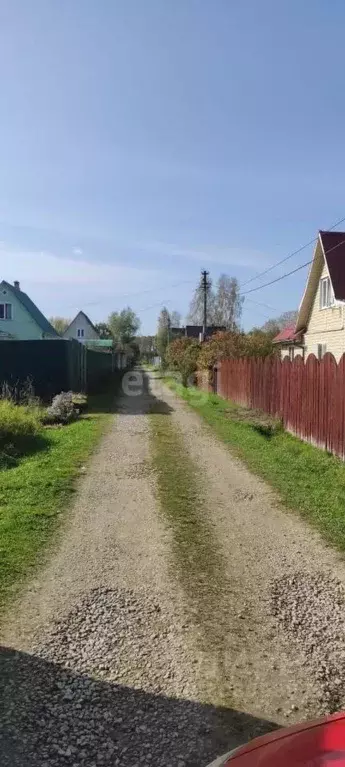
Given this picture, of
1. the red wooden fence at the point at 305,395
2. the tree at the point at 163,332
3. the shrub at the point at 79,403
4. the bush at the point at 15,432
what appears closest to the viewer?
the red wooden fence at the point at 305,395

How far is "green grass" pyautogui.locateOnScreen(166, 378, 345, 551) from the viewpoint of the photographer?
243 inches

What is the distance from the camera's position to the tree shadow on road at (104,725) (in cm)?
243

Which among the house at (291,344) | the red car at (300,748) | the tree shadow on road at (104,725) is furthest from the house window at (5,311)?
the red car at (300,748)

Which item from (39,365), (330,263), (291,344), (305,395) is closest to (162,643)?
(305,395)

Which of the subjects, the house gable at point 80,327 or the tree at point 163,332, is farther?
the tree at point 163,332

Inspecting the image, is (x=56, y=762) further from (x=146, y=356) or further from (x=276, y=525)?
(x=146, y=356)

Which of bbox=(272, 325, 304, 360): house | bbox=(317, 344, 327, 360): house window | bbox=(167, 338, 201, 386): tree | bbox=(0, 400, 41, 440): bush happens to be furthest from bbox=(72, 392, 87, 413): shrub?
bbox=(167, 338, 201, 386): tree

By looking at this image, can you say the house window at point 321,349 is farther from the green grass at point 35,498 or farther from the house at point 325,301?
the green grass at point 35,498

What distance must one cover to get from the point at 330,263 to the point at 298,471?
12.9 m

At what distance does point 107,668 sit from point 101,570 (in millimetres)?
1506

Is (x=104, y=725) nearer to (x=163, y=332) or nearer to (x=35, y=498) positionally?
(x=35, y=498)

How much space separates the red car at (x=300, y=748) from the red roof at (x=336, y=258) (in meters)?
18.5

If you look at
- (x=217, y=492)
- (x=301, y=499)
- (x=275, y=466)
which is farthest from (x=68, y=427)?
(x=301, y=499)

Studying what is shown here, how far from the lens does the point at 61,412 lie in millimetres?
14523
